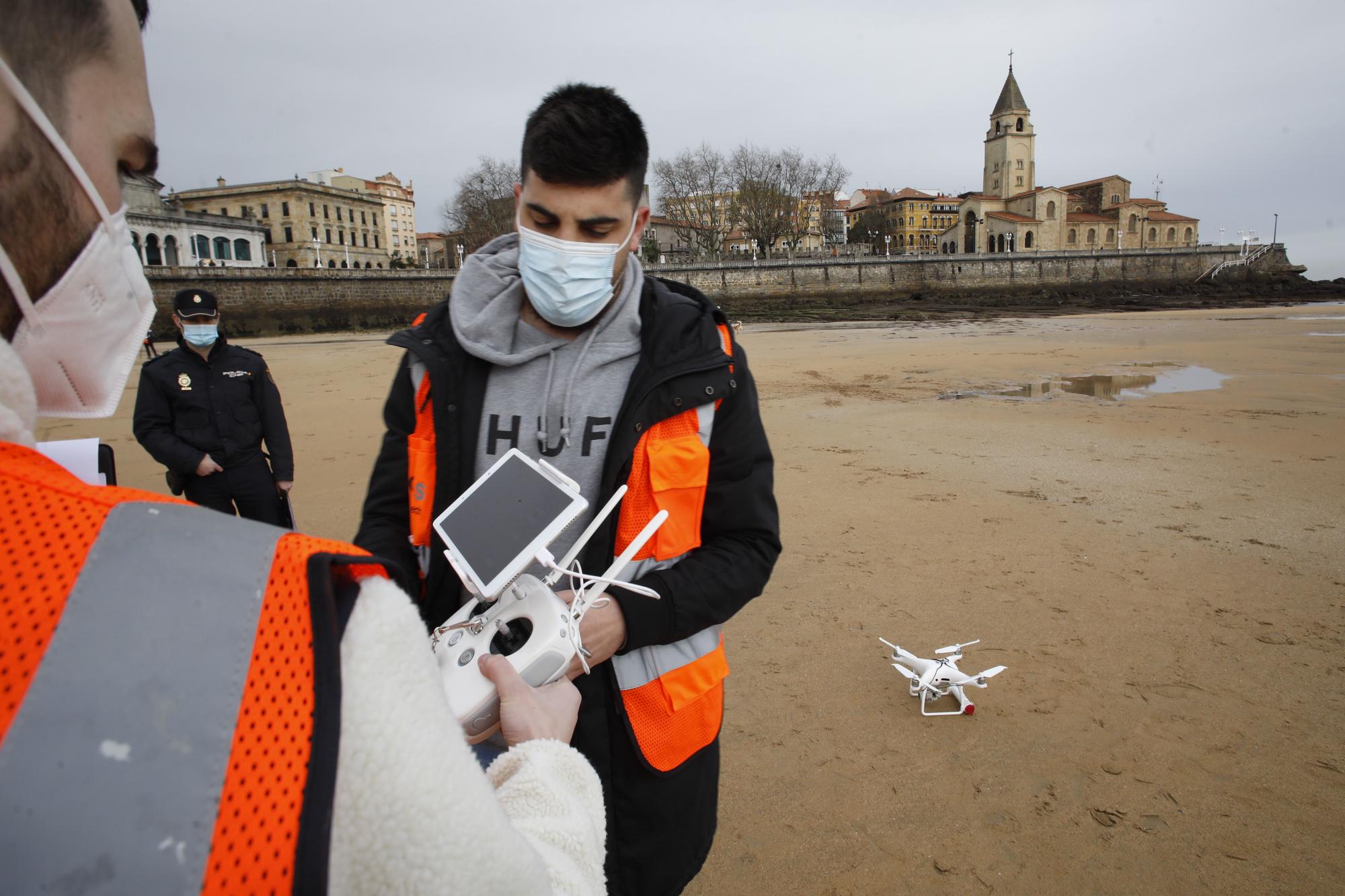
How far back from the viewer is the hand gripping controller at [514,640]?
122 centimetres

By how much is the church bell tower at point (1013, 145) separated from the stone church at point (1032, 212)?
0.24ft

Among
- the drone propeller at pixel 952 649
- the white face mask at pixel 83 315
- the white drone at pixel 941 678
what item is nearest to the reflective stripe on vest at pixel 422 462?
the white face mask at pixel 83 315

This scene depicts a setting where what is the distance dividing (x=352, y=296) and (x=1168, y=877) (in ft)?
169

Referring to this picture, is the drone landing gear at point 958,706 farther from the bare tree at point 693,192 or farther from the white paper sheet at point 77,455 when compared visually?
the bare tree at point 693,192

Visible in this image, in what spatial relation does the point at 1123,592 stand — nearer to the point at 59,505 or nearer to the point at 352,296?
the point at 59,505

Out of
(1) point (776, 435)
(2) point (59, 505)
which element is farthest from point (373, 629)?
(1) point (776, 435)

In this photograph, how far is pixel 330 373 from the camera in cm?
1825

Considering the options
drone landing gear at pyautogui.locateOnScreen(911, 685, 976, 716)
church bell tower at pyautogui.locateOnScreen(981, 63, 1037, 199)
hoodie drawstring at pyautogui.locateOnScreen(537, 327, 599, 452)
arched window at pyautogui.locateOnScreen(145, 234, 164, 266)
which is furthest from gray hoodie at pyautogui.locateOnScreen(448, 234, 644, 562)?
church bell tower at pyautogui.locateOnScreen(981, 63, 1037, 199)

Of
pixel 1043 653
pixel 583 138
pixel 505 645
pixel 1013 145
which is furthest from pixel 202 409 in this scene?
pixel 1013 145

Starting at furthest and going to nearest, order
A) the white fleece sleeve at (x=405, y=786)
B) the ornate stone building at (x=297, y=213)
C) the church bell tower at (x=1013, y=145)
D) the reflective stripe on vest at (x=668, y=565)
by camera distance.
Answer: the church bell tower at (x=1013, y=145) < the ornate stone building at (x=297, y=213) < the reflective stripe on vest at (x=668, y=565) < the white fleece sleeve at (x=405, y=786)

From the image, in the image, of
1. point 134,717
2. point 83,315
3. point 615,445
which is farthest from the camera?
point 615,445

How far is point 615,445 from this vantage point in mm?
1755

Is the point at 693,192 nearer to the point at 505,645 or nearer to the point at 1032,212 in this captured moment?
the point at 1032,212

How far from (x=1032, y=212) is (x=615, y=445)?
82.8 m
